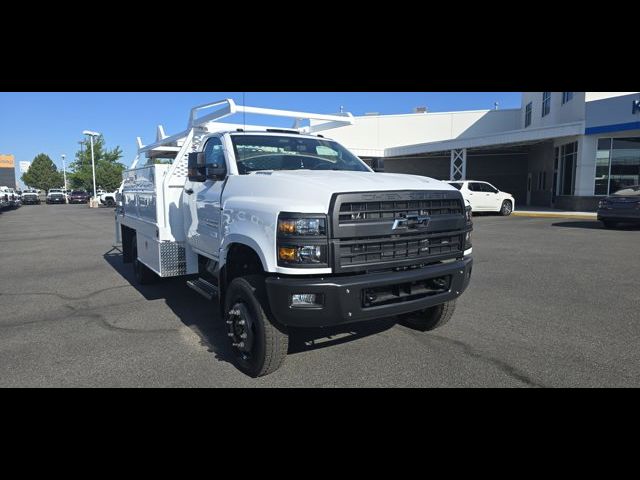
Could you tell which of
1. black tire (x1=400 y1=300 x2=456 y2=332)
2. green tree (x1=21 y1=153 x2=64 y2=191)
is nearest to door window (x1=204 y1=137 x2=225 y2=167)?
black tire (x1=400 y1=300 x2=456 y2=332)

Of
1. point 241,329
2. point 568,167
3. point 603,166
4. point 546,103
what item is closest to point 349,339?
point 241,329

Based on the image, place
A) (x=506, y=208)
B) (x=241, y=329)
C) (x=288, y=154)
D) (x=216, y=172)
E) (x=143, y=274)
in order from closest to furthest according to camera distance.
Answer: (x=241, y=329) → (x=216, y=172) → (x=288, y=154) → (x=143, y=274) → (x=506, y=208)

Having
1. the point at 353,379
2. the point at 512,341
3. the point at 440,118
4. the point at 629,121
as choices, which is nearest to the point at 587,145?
the point at 629,121

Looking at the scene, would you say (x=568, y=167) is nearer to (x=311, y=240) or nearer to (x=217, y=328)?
(x=217, y=328)

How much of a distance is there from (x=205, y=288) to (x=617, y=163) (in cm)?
2239

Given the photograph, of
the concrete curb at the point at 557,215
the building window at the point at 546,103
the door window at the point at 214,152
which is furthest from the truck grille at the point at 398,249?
the building window at the point at 546,103

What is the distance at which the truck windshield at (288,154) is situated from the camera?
183 inches

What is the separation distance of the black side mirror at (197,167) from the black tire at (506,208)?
19.6m

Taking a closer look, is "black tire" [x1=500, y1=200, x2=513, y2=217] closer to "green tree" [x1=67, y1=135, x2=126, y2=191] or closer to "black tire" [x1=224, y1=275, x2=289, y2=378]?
"black tire" [x1=224, y1=275, x2=289, y2=378]

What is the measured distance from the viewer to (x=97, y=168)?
61.4m

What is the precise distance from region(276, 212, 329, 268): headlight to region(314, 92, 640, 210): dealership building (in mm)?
3095

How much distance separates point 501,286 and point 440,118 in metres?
33.8

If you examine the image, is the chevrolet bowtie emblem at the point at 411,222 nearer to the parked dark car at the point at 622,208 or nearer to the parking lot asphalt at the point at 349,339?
the parking lot asphalt at the point at 349,339
